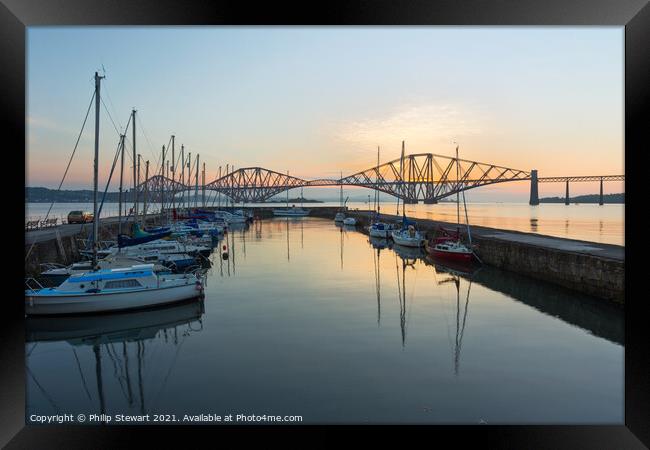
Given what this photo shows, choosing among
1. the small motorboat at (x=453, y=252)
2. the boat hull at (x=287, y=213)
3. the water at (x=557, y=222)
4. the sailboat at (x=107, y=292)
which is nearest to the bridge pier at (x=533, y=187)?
the water at (x=557, y=222)

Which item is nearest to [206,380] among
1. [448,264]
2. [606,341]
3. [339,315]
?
[339,315]

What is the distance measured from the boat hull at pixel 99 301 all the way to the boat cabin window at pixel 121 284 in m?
0.24

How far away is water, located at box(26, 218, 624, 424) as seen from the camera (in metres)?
6.76

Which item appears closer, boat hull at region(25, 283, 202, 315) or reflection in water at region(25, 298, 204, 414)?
reflection in water at region(25, 298, 204, 414)

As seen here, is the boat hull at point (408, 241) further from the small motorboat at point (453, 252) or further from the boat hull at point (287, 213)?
the boat hull at point (287, 213)

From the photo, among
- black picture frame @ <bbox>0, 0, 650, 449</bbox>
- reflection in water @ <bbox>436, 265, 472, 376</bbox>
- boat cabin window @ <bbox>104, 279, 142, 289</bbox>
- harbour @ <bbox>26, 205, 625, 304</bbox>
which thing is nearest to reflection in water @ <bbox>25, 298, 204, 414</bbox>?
boat cabin window @ <bbox>104, 279, 142, 289</bbox>

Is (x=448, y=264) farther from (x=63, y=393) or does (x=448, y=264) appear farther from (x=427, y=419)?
(x=63, y=393)

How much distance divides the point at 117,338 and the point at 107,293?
205cm

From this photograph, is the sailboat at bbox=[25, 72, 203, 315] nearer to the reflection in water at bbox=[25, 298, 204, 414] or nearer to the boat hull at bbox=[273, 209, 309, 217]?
the reflection in water at bbox=[25, 298, 204, 414]

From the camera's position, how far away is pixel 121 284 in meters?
12.6

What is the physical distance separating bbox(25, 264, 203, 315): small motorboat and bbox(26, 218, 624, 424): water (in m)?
0.35

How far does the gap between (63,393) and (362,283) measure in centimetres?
1237

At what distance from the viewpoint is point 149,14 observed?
4645 mm

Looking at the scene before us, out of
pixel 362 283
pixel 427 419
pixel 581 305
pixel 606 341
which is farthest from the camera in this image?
pixel 362 283
